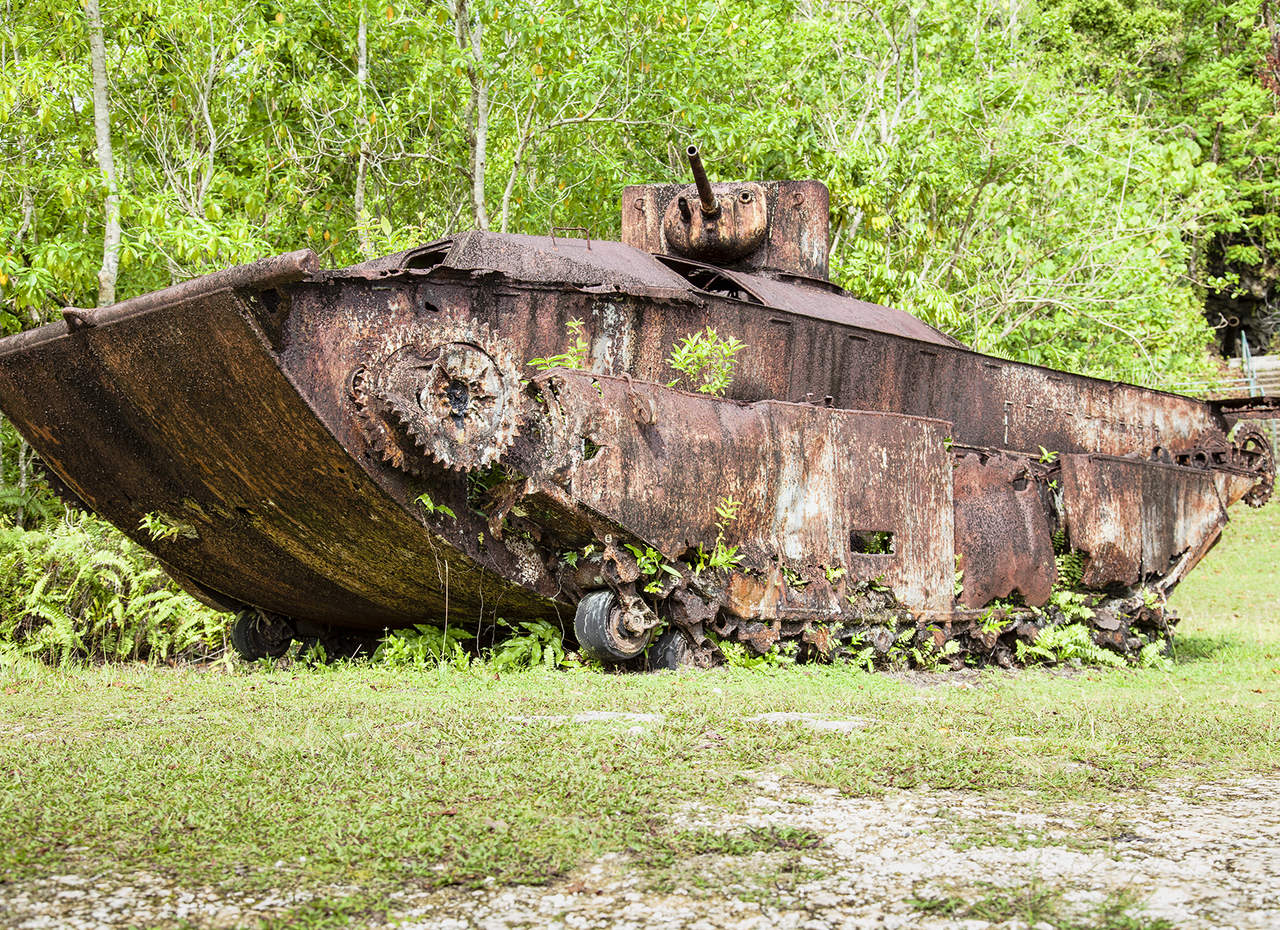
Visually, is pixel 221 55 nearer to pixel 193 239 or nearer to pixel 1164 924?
pixel 193 239

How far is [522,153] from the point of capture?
14484 millimetres

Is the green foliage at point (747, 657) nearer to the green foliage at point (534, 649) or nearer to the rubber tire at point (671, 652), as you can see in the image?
the rubber tire at point (671, 652)

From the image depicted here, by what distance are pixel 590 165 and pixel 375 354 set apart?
9157 mm

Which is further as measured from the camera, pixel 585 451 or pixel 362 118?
pixel 362 118

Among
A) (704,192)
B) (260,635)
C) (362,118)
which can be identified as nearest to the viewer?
(260,635)

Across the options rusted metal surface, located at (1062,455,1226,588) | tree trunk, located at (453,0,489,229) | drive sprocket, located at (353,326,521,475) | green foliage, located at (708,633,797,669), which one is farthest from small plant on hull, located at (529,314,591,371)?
tree trunk, located at (453,0,489,229)

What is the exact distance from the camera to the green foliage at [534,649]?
784 cm

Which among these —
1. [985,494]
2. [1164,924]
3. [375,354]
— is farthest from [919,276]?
[1164,924]

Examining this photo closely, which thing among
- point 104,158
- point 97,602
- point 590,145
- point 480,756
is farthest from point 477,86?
point 480,756

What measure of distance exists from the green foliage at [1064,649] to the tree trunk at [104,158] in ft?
26.1

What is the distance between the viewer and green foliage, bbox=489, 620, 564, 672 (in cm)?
784

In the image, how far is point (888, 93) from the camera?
56.6 feet

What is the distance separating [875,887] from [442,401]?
3968mm

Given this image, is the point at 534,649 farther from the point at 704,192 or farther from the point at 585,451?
the point at 704,192
